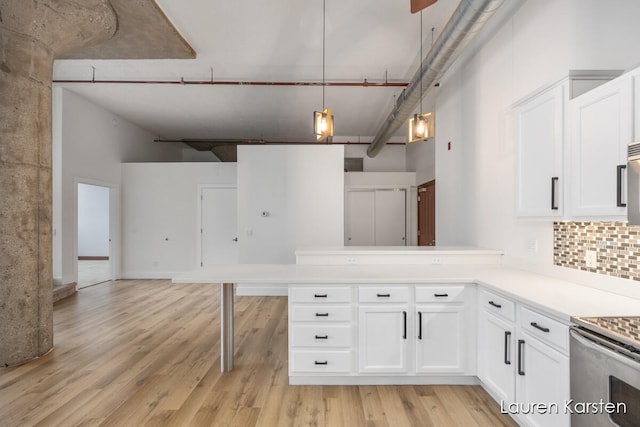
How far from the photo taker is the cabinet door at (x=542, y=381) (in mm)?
1706

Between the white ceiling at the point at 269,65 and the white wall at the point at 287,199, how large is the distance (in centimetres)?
107

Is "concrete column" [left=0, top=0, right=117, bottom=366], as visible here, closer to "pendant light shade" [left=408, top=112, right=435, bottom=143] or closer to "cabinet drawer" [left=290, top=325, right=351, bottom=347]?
"cabinet drawer" [left=290, top=325, right=351, bottom=347]

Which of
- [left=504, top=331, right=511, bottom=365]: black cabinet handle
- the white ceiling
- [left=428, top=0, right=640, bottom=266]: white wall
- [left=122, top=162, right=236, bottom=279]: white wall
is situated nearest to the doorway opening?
[left=122, top=162, right=236, bottom=279]: white wall

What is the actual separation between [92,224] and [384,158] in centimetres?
931

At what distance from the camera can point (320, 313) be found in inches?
105

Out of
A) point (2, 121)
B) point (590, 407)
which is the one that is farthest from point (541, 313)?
point (2, 121)

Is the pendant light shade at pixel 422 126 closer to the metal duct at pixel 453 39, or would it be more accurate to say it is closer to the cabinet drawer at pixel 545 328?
the metal duct at pixel 453 39

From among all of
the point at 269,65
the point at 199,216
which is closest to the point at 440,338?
the point at 269,65

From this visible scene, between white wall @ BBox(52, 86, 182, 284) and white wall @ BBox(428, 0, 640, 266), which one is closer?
white wall @ BBox(428, 0, 640, 266)

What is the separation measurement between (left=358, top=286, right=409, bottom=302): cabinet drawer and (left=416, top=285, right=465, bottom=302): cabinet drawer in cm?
11

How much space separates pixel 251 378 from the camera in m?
2.87

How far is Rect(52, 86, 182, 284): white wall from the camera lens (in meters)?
5.68

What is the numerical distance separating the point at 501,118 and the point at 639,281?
1913 millimetres

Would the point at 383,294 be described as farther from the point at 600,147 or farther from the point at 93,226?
the point at 93,226
